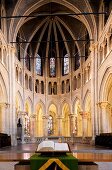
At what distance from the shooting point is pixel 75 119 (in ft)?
140

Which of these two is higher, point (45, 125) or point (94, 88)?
point (94, 88)

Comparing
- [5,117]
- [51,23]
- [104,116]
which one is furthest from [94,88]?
[51,23]

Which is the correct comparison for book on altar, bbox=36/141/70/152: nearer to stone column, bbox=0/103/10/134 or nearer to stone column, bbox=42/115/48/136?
stone column, bbox=0/103/10/134

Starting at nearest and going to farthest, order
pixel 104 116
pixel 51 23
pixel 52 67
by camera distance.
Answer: pixel 104 116 < pixel 51 23 < pixel 52 67

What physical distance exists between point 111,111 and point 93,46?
21.6 feet

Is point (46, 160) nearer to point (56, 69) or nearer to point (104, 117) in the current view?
point (104, 117)

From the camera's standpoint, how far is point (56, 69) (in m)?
45.5

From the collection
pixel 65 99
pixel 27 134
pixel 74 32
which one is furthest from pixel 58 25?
pixel 27 134

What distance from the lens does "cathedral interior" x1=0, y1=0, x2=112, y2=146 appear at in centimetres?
2923

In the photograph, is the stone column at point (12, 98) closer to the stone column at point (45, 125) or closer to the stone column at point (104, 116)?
the stone column at point (104, 116)

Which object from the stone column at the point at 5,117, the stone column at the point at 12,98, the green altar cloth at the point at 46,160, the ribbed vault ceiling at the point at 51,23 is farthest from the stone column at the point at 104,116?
the green altar cloth at the point at 46,160

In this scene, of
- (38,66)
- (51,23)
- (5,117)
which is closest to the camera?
(5,117)

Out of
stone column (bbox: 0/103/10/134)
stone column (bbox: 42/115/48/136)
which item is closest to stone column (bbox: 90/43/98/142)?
stone column (bbox: 0/103/10/134)

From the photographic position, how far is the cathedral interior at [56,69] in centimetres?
2923
